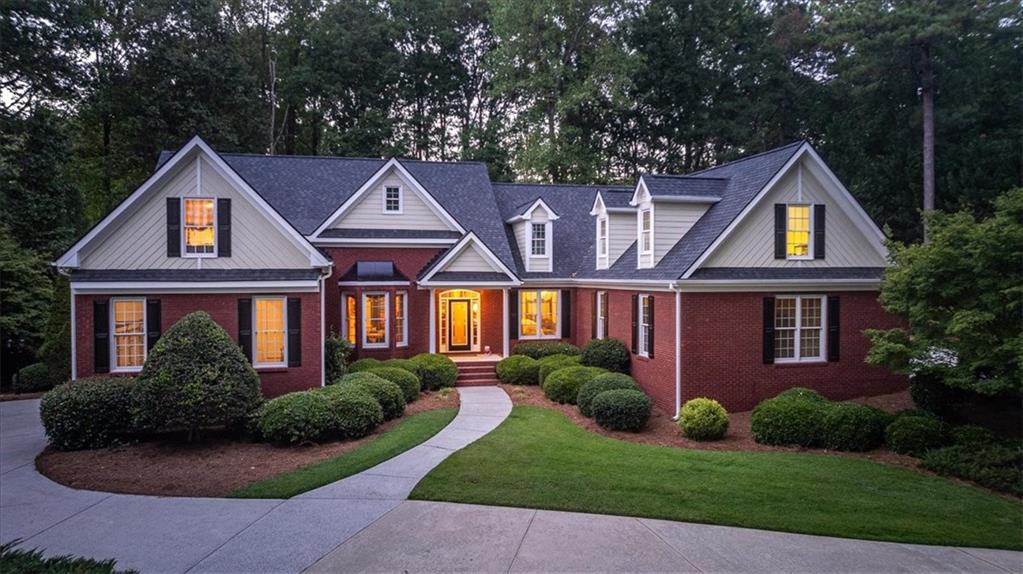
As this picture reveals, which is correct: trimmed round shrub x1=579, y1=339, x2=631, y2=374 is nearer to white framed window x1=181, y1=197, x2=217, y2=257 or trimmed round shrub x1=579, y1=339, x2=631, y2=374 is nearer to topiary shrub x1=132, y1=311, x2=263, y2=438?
topiary shrub x1=132, y1=311, x2=263, y2=438

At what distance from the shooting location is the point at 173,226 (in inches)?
581

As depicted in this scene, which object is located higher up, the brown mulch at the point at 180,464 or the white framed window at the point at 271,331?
the white framed window at the point at 271,331

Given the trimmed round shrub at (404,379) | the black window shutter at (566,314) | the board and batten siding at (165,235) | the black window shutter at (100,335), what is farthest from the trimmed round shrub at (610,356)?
the black window shutter at (100,335)

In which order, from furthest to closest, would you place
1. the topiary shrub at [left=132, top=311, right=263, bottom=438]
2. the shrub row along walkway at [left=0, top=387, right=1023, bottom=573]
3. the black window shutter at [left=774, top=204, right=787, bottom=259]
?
1. the black window shutter at [left=774, top=204, right=787, bottom=259]
2. the topiary shrub at [left=132, top=311, right=263, bottom=438]
3. the shrub row along walkway at [left=0, top=387, right=1023, bottom=573]

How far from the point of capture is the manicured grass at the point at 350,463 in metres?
9.28

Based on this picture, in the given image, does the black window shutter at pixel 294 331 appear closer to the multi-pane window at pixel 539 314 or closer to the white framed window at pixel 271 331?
the white framed window at pixel 271 331

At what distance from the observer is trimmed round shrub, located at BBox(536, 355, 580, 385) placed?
18.0 m

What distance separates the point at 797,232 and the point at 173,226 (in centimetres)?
1598

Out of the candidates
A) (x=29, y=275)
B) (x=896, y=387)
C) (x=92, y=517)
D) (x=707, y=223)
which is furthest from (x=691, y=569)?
(x=29, y=275)

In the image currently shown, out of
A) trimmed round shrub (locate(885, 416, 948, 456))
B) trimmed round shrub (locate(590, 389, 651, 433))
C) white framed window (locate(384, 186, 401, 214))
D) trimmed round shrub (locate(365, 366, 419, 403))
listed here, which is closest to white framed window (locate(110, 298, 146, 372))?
trimmed round shrub (locate(365, 366, 419, 403))

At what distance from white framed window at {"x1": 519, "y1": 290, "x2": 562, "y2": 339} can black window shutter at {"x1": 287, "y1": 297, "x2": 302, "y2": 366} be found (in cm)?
881

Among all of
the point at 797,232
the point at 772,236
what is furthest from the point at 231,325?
the point at 797,232

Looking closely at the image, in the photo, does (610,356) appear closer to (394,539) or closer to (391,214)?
(391,214)

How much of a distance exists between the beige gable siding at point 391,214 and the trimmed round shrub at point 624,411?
10245 mm
